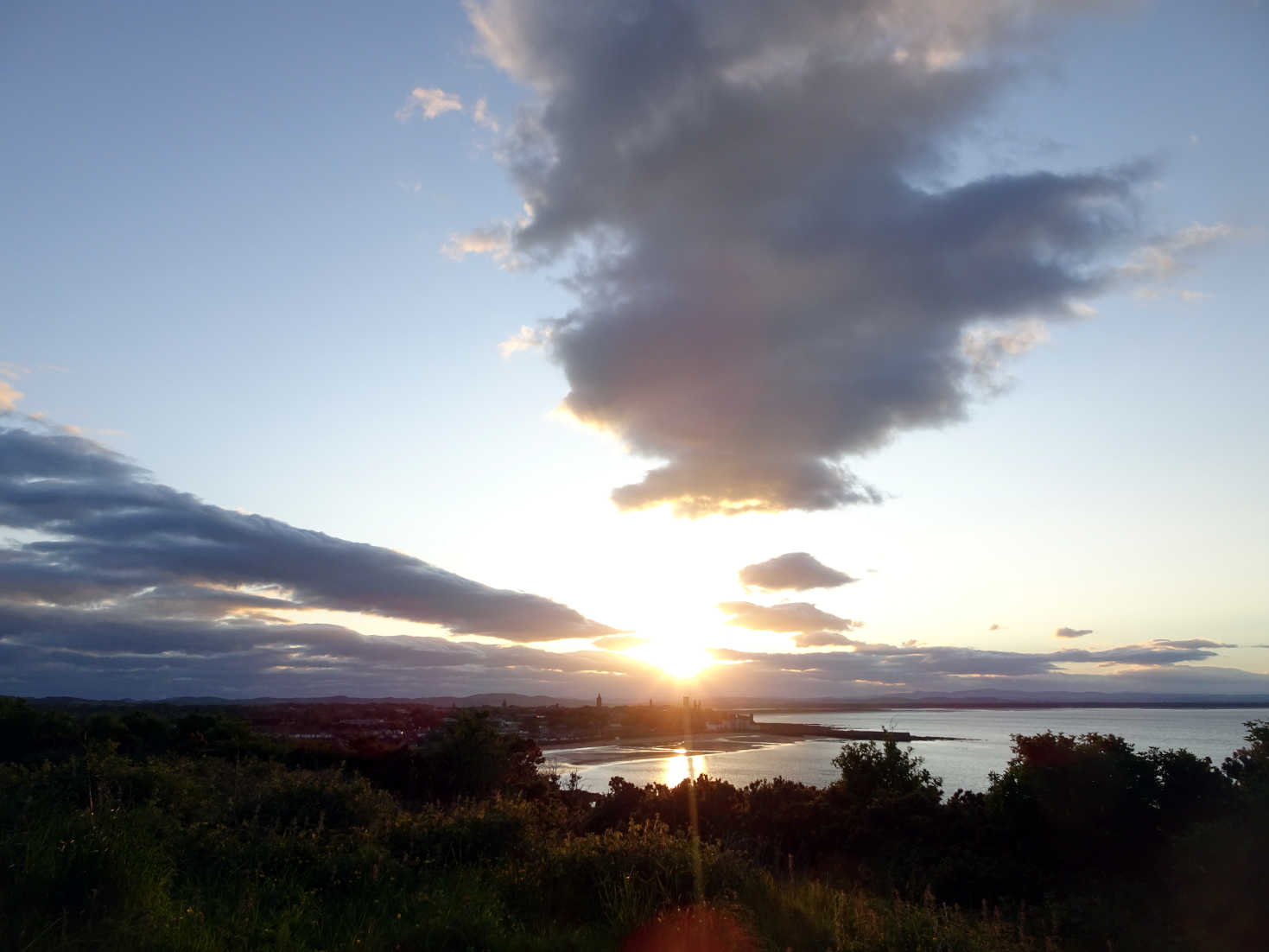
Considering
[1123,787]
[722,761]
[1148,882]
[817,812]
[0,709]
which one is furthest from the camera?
[722,761]

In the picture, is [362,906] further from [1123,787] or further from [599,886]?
[1123,787]

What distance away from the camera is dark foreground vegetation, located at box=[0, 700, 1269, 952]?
24.7 ft

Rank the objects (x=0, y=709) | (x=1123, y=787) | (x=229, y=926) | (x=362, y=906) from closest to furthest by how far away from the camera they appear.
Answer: (x=229, y=926) → (x=362, y=906) → (x=1123, y=787) → (x=0, y=709)

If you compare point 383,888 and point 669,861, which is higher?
point 669,861

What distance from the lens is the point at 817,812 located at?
1672 cm

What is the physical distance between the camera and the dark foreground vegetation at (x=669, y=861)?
7.52 meters

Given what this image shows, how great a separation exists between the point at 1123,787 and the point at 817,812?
5.30 metres

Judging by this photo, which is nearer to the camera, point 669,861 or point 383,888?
point 383,888

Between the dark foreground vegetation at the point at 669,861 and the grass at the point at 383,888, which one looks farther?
the dark foreground vegetation at the point at 669,861

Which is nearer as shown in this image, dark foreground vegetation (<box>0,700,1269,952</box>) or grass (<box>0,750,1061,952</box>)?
grass (<box>0,750,1061,952</box>)

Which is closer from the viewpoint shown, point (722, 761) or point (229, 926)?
point (229, 926)

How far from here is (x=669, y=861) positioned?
30.6ft

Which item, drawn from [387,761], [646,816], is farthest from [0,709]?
[646,816]

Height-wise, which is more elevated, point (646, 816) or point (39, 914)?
point (39, 914)
